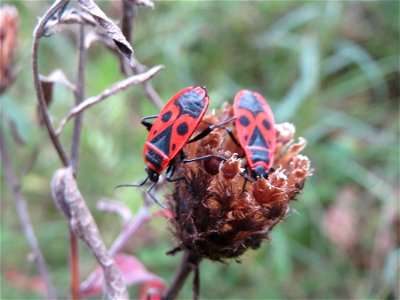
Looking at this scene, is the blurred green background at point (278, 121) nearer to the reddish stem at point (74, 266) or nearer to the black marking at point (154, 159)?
the reddish stem at point (74, 266)

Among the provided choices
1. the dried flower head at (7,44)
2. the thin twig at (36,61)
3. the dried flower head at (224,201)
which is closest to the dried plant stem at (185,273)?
the dried flower head at (224,201)

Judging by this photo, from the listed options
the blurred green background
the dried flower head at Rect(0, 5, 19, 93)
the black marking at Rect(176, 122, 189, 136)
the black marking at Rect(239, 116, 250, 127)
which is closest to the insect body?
the black marking at Rect(176, 122, 189, 136)

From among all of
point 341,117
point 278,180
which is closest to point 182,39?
point 341,117

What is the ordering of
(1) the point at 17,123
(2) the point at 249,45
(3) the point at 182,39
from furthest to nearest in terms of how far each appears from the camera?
1. (2) the point at 249,45
2. (3) the point at 182,39
3. (1) the point at 17,123

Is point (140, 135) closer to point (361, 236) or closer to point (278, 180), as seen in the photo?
point (361, 236)

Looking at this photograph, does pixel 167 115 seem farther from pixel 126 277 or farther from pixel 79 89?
pixel 126 277

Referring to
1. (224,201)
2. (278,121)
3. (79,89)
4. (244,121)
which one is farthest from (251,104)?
(278,121)
